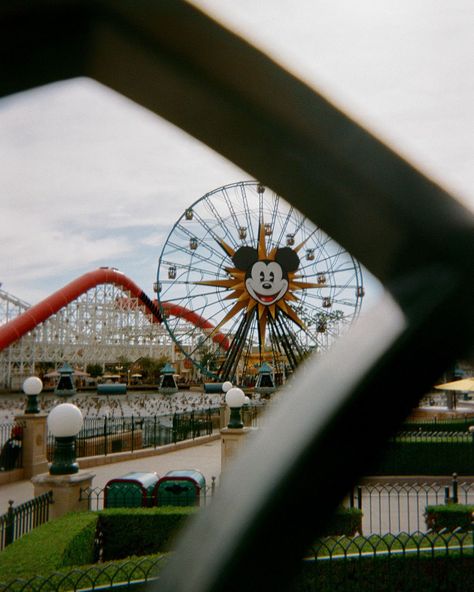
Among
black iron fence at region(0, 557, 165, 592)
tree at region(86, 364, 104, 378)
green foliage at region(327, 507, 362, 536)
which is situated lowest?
tree at region(86, 364, 104, 378)

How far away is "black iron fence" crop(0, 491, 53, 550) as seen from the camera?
21.7 ft

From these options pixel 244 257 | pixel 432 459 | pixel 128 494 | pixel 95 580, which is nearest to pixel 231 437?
pixel 128 494

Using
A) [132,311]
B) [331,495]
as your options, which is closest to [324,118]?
[331,495]

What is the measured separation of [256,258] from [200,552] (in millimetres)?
26202

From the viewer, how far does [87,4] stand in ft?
1.57

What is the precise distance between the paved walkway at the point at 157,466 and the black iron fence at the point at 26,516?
3.64m

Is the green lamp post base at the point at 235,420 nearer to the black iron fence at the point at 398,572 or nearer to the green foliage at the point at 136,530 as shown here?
the green foliage at the point at 136,530

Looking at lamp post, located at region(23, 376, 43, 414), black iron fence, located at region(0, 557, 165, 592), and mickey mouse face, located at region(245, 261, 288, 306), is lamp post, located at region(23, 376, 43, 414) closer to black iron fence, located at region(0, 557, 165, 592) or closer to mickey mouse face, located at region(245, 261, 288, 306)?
black iron fence, located at region(0, 557, 165, 592)

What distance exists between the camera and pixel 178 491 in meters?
Answer: 8.74

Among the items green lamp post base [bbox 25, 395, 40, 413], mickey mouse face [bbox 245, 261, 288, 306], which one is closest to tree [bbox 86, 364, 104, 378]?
mickey mouse face [bbox 245, 261, 288, 306]

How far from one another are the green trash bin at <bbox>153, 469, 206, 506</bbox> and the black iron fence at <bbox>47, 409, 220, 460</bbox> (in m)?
6.37

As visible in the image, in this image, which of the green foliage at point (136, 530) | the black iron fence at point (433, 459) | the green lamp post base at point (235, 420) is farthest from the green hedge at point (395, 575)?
the black iron fence at point (433, 459)

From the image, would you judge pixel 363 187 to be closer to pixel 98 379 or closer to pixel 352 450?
pixel 352 450

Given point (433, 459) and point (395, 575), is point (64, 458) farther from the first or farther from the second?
point (433, 459)
